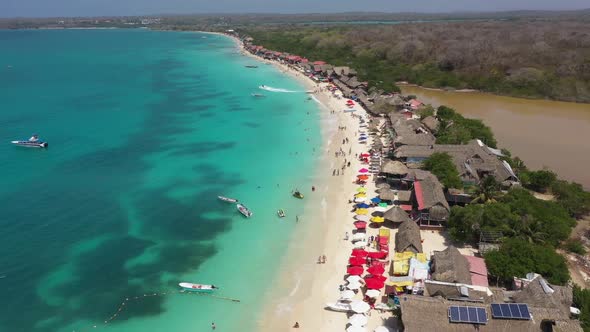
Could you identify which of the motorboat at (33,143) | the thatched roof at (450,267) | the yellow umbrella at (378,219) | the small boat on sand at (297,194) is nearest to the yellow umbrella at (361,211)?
the yellow umbrella at (378,219)

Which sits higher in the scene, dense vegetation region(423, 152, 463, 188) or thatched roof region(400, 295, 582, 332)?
dense vegetation region(423, 152, 463, 188)

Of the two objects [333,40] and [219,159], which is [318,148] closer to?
[219,159]

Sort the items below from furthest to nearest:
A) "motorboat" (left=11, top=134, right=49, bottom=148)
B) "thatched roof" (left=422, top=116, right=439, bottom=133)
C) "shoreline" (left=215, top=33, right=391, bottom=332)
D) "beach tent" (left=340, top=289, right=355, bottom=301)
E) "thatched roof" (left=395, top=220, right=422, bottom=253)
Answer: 1. "motorboat" (left=11, top=134, right=49, bottom=148)
2. "thatched roof" (left=422, top=116, right=439, bottom=133)
3. "thatched roof" (left=395, top=220, right=422, bottom=253)
4. "beach tent" (left=340, top=289, right=355, bottom=301)
5. "shoreline" (left=215, top=33, right=391, bottom=332)

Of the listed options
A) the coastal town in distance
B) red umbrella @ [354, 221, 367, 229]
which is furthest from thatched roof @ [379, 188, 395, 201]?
red umbrella @ [354, 221, 367, 229]

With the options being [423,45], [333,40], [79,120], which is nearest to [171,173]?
[79,120]

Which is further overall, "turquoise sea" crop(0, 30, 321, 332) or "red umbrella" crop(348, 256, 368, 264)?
"red umbrella" crop(348, 256, 368, 264)

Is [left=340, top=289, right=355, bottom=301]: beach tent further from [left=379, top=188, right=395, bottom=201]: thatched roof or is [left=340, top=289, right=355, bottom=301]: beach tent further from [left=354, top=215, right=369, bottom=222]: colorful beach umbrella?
[left=379, top=188, right=395, bottom=201]: thatched roof
